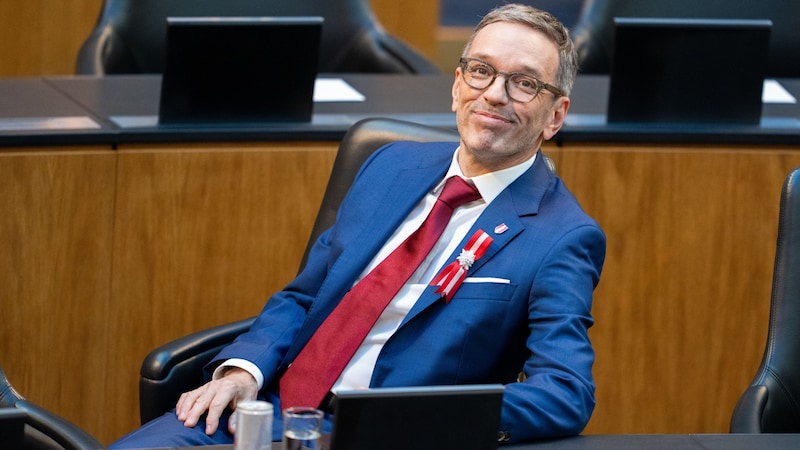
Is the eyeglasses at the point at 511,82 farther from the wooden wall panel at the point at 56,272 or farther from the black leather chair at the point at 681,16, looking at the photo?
the black leather chair at the point at 681,16

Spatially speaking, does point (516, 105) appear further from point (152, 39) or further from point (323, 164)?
point (152, 39)

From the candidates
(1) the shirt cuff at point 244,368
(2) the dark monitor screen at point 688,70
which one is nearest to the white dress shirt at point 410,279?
(1) the shirt cuff at point 244,368

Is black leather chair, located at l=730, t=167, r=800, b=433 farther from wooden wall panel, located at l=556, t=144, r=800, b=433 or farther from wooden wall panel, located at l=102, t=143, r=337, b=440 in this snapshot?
wooden wall panel, located at l=102, t=143, r=337, b=440

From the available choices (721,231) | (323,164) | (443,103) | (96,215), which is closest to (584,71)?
(443,103)

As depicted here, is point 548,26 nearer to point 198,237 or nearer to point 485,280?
point 485,280

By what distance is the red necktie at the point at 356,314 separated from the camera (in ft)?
7.07

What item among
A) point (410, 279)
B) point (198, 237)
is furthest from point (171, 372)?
point (198, 237)

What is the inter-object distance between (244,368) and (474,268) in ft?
1.37

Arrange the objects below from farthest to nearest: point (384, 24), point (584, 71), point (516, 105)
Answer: point (384, 24), point (584, 71), point (516, 105)

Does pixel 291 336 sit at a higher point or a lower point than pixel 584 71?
lower

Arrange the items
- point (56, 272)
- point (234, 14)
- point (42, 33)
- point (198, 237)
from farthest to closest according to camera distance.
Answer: point (42, 33)
point (234, 14)
point (198, 237)
point (56, 272)

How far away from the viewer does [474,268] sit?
2.11 meters

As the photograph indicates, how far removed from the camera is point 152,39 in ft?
13.1

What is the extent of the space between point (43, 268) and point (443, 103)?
1.13 meters
